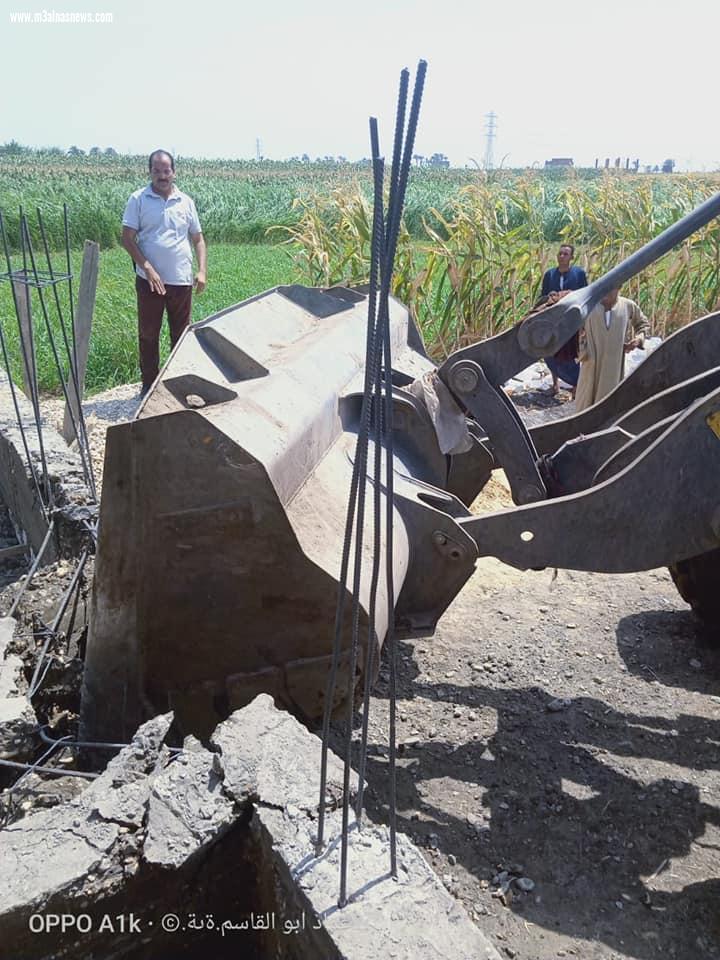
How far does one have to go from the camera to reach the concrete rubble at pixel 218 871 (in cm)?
193

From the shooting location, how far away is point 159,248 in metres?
7.94

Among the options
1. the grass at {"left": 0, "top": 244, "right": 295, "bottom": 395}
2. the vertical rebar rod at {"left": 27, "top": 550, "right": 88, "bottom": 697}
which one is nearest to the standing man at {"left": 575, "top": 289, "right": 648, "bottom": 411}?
the vertical rebar rod at {"left": 27, "top": 550, "right": 88, "bottom": 697}

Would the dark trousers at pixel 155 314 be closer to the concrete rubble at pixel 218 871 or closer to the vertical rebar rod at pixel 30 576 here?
the vertical rebar rod at pixel 30 576

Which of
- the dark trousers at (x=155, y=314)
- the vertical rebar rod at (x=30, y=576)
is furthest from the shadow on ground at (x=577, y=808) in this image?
the dark trousers at (x=155, y=314)

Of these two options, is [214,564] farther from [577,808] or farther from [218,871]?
[577,808]

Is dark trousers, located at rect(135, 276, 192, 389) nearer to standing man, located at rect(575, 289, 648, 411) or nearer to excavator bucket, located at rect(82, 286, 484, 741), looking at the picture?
standing man, located at rect(575, 289, 648, 411)

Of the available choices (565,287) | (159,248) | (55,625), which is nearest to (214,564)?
(55,625)

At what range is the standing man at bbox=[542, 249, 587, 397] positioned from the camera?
8406mm

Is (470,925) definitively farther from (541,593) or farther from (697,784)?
(541,593)

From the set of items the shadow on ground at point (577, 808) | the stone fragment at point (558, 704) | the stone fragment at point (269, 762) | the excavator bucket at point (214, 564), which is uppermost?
the excavator bucket at point (214, 564)

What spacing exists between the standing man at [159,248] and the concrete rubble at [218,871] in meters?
5.88

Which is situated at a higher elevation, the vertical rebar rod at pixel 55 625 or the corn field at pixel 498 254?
Answer: the corn field at pixel 498 254

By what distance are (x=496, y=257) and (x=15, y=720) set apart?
775cm

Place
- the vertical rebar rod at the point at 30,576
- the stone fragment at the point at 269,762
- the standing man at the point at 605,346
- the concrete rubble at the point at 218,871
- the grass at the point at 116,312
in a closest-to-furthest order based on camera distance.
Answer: the concrete rubble at the point at 218,871
the stone fragment at the point at 269,762
the vertical rebar rod at the point at 30,576
the standing man at the point at 605,346
the grass at the point at 116,312
